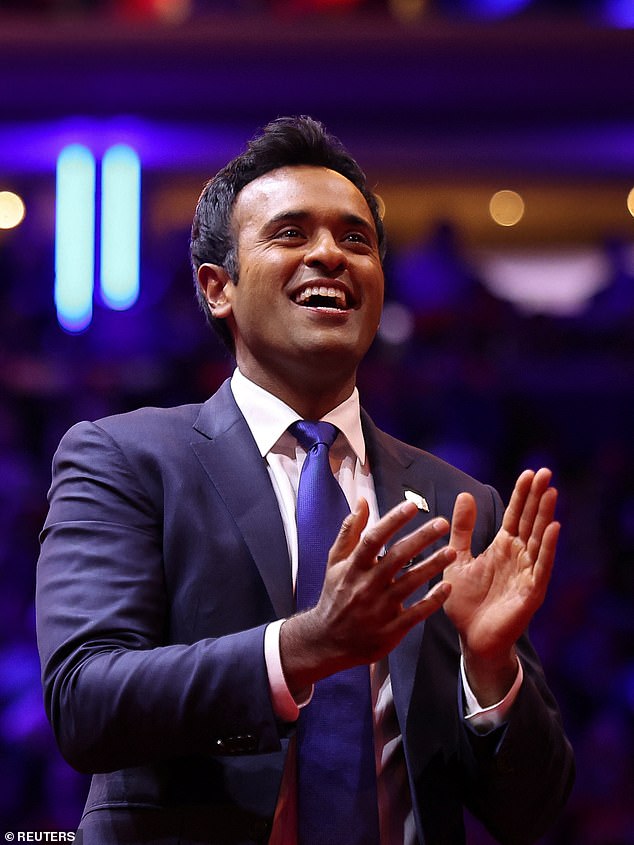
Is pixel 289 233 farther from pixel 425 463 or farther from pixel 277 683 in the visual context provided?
pixel 277 683

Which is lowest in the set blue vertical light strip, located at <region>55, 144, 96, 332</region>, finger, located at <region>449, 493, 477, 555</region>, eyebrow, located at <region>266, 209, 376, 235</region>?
finger, located at <region>449, 493, 477, 555</region>

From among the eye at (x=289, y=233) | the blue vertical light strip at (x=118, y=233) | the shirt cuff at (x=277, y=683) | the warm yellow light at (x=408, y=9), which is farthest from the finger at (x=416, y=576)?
the blue vertical light strip at (x=118, y=233)

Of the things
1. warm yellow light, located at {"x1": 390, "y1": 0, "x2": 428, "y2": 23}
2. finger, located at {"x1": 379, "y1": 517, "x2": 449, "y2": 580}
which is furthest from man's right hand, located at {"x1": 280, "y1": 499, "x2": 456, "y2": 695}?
warm yellow light, located at {"x1": 390, "y1": 0, "x2": 428, "y2": 23}

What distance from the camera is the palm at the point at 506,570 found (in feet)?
5.11

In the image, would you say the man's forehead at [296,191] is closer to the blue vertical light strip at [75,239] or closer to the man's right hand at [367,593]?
the man's right hand at [367,593]

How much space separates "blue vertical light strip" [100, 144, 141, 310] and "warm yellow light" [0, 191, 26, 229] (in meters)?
0.60

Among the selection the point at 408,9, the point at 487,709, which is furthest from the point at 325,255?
the point at 408,9

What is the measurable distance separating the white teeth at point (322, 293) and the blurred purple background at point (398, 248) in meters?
2.49

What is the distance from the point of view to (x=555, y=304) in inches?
213

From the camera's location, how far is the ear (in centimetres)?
199

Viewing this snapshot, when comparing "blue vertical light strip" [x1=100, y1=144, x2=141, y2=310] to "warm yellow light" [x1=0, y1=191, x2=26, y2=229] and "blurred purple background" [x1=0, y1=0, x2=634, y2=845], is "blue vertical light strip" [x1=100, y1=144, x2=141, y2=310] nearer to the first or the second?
"blurred purple background" [x1=0, y1=0, x2=634, y2=845]

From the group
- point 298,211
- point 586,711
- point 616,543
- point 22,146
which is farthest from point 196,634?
point 22,146

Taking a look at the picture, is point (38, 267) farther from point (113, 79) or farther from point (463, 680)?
point (463, 680)

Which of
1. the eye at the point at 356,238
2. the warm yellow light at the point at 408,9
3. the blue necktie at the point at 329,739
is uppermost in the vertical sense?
the warm yellow light at the point at 408,9
